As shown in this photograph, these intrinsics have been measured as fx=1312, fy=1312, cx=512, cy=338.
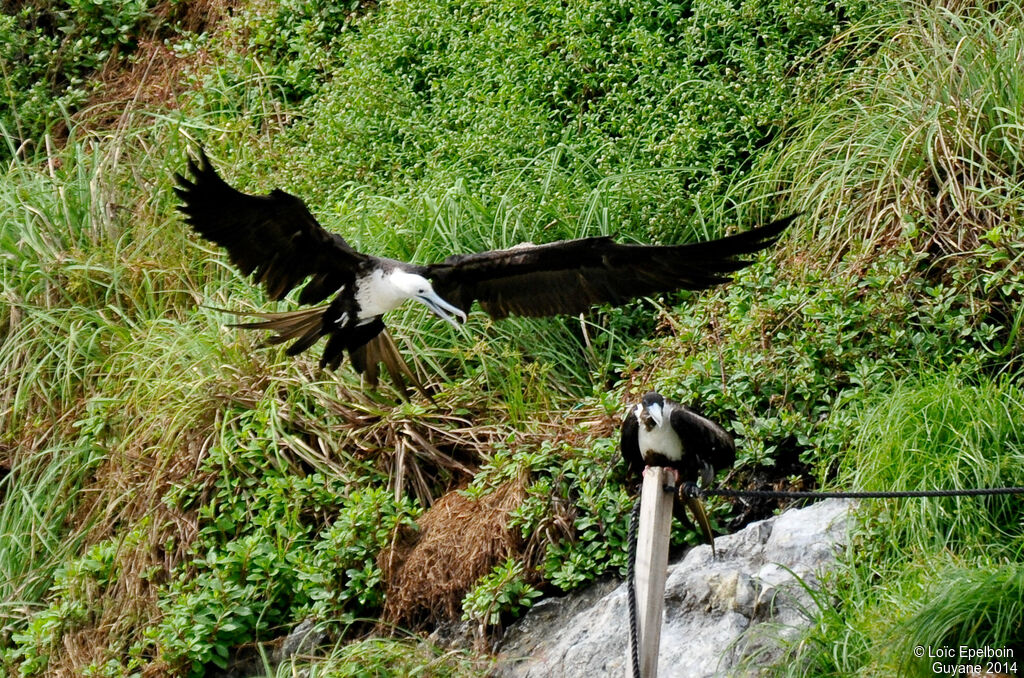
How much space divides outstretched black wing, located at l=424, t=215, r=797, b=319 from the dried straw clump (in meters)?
0.71

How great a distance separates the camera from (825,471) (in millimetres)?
4520

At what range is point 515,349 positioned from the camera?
5.71m

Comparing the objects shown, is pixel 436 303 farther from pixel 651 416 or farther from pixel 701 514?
pixel 701 514

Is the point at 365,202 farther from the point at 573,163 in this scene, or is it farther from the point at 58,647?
the point at 58,647

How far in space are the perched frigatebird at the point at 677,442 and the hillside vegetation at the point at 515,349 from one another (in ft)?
1.65

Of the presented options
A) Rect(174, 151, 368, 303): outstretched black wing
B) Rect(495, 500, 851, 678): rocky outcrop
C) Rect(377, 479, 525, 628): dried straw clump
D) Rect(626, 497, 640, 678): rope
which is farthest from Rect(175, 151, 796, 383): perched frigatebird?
Rect(626, 497, 640, 678): rope

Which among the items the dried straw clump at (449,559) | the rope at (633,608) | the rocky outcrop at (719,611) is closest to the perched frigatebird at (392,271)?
the dried straw clump at (449,559)

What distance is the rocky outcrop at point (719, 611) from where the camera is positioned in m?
4.04

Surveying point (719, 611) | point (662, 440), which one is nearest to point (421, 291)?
point (662, 440)

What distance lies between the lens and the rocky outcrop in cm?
404

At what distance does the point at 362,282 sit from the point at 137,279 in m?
2.31

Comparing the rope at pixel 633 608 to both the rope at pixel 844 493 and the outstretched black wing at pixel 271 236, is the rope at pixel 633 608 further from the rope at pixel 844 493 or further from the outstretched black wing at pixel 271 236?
the outstretched black wing at pixel 271 236

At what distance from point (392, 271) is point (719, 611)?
5.38 feet

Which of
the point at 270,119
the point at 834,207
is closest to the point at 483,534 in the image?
the point at 834,207
